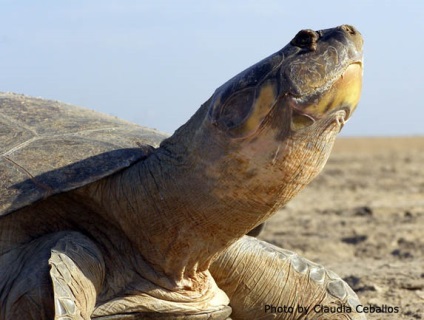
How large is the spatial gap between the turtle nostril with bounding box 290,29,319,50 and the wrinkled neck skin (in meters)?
0.28

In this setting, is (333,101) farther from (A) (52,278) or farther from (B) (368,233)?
(B) (368,233)

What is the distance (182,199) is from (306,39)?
0.79 meters

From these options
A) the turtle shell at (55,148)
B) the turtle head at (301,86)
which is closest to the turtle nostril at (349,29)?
the turtle head at (301,86)

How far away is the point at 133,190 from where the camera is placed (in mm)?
3543

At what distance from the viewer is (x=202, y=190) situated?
10.9 feet

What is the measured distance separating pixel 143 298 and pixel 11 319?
55 cm

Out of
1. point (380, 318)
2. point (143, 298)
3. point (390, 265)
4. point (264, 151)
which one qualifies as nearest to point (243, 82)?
point (264, 151)

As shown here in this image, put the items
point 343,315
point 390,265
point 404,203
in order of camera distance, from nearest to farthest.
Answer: point 343,315, point 390,265, point 404,203

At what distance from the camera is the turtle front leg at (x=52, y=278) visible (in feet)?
10.2

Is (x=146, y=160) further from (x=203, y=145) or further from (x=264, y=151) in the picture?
(x=264, y=151)

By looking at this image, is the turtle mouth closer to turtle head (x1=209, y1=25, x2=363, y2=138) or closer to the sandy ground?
turtle head (x1=209, y1=25, x2=363, y2=138)

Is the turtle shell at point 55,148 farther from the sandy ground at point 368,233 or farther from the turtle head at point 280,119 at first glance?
the sandy ground at point 368,233

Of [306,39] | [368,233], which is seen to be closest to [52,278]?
[306,39]

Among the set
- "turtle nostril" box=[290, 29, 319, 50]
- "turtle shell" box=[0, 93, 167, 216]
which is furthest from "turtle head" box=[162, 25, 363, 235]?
"turtle shell" box=[0, 93, 167, 216]
